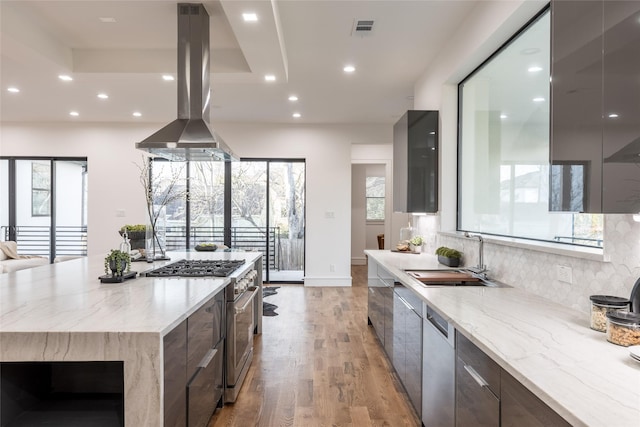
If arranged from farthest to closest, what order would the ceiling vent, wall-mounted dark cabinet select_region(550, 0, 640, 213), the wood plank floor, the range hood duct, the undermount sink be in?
the ceiling vent, the range hood duct, the undermount sink, the wood plank floor, wall-mounted dark cabinet select_region(550, 0, 640, 213)

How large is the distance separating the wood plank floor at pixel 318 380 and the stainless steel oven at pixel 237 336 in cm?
12

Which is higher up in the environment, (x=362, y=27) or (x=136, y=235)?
(x=362, y=27)

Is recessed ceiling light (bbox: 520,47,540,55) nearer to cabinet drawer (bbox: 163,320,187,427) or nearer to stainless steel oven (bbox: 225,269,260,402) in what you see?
stainless steel oven (bbox: 225,269,260,402)

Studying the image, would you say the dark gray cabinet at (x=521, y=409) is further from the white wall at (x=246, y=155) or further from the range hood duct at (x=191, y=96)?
the white wall at (x=246, y=155)

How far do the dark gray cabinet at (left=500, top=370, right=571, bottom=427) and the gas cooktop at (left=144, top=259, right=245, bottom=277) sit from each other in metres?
1.83

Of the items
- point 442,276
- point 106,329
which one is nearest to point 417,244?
point 442,276

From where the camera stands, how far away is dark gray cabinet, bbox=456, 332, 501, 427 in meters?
1.33

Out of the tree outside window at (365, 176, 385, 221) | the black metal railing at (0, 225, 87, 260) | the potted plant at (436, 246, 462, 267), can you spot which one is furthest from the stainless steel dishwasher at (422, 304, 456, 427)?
the tree outside window at (365, 176, 385, 221)

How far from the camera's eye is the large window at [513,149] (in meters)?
2.38

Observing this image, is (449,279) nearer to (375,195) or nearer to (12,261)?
(12,261)

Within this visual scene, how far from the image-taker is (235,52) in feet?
12.8

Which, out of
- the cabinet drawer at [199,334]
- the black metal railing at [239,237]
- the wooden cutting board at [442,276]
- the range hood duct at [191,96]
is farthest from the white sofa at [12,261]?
the wooden cutting board at [442,276]

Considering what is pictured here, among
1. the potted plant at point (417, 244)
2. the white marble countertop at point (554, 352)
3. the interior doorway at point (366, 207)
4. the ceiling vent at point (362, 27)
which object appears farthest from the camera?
the interior doorway at point (366, 207)

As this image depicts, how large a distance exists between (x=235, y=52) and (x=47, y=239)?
5.83 metres
